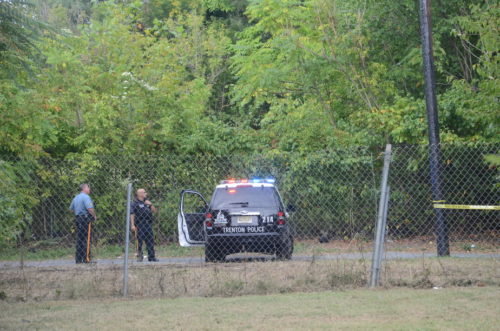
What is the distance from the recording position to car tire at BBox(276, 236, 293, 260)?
12891 mm

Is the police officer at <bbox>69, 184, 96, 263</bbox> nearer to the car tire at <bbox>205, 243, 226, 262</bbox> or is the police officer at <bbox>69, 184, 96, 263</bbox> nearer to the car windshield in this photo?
the car tire at <bbox>205, 243, 226, 262</bbox>

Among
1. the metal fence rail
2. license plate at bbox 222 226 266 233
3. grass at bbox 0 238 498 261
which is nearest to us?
Result: grass at bbox 0 238 498 261

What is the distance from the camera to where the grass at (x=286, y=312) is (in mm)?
7711

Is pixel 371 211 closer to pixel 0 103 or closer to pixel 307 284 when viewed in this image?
pixel 307 284

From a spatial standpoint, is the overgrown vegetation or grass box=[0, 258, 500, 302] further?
the overgrown vegetation

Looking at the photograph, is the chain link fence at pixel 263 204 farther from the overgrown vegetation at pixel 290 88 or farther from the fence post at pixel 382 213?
the overgrown vegetation at pixel 290 88

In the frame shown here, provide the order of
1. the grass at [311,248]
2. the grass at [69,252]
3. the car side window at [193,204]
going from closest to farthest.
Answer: the grass at [311,248] < the grass at [69,252] < the car side window at [193,204]

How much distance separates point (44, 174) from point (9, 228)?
3.64 ft

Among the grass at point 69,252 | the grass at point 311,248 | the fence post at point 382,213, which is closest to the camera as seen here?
the fence post at point 382,213

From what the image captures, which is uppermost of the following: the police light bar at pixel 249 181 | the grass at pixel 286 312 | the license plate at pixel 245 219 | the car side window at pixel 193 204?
the police light bar at pixel 249 181

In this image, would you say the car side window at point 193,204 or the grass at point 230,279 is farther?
the car side window at point 193,204

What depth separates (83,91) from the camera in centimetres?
2144

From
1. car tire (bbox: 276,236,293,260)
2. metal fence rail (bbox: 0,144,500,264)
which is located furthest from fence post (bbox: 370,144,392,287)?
car tire (bbox: 276,236,293,260)

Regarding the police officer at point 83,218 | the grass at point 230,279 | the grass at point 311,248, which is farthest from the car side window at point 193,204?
the grass at point 230,279
